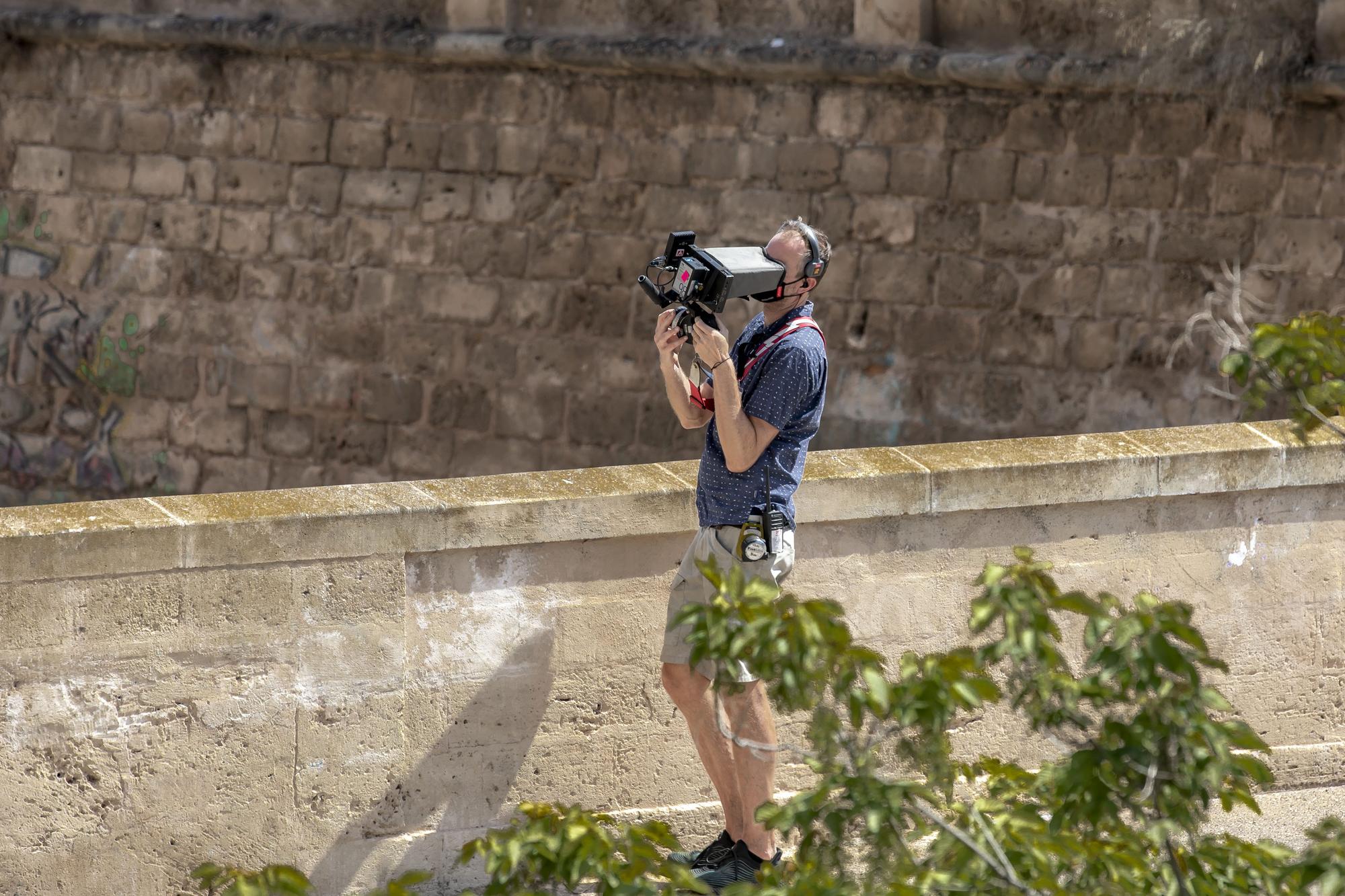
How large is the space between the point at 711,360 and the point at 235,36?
707cm

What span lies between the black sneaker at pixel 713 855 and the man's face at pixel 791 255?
4.40ft

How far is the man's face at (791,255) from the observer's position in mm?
3855

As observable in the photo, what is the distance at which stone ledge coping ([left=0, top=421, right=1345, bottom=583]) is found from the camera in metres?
3.72

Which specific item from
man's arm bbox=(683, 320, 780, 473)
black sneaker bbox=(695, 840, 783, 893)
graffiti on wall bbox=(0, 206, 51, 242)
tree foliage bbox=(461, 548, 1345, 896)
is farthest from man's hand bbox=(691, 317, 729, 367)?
graffiti on wall bbox=(0, 206, 51, 242)

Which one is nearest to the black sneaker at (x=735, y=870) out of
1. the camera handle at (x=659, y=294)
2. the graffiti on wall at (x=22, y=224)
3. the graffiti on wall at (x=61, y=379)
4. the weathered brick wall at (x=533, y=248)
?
the camera handle at (x=659, y=294)

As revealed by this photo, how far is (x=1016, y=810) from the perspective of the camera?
7.90ft

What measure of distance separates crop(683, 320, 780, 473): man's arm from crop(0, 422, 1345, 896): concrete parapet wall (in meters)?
0.48

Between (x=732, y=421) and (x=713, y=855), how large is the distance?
111 centimetres

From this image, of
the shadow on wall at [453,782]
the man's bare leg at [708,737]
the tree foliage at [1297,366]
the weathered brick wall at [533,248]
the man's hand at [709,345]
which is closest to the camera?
the tree foliage at [1297,366]

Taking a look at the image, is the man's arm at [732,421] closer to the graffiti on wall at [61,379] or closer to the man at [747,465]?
the man at [747,465]

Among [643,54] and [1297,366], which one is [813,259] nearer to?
[1297,366]

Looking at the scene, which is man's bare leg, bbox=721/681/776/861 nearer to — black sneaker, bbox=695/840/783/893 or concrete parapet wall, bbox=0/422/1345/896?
black sneaker, bbox=695/840/783/893

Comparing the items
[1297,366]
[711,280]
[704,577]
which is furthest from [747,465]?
[1297,366]

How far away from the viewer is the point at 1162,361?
27.7 feet
